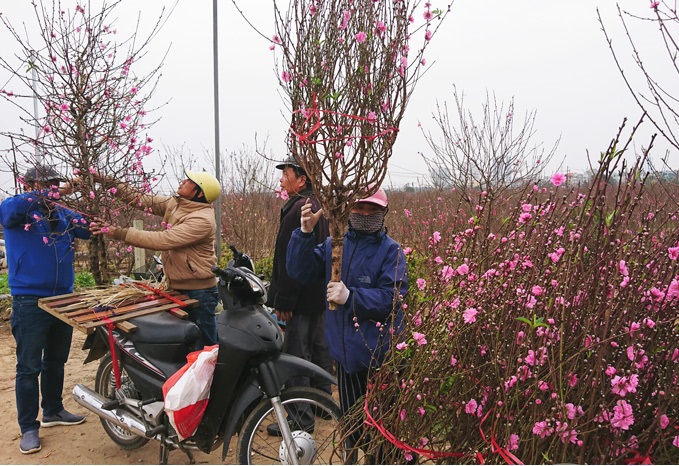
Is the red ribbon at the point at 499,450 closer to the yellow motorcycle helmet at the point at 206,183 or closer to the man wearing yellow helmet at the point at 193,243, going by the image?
the man wearing yellow helmet at the point at 193,243

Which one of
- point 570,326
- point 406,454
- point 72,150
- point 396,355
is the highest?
point 72,150

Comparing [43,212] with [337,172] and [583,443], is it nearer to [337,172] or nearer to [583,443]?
[337,172]

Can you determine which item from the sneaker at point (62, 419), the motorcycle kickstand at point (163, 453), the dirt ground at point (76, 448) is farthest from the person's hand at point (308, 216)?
the sneaker at point (62, 419)

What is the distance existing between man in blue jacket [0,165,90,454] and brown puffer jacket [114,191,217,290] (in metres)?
0.61

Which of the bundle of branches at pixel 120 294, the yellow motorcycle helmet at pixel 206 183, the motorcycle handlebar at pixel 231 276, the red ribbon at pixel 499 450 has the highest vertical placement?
the yellow motorcycle helmet at pixel 206 183

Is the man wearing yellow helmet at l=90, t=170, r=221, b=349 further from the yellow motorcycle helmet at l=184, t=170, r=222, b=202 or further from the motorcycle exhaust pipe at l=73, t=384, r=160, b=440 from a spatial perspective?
the motorcycle exhaust pipe at l=73, t=384, r=160, b=440

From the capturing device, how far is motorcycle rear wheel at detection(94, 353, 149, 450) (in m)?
3.56

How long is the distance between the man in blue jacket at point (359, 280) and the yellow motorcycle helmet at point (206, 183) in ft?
4.67

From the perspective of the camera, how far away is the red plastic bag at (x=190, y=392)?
2756mm

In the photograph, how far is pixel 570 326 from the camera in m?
1.72

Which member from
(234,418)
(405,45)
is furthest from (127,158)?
(405,45)

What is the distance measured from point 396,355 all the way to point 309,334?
6.68 ft

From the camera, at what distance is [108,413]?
3.33m

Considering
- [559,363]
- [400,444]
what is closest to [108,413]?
[400,444]
